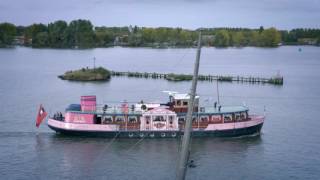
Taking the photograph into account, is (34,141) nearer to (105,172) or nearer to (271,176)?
(105,172)

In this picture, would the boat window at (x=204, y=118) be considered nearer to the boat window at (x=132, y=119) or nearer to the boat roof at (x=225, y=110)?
the boat roof at (x=225, y=110)

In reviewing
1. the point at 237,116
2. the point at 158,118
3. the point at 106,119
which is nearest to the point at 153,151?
the point at 158,118

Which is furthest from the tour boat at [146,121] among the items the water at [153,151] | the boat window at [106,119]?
the water at [153,151]

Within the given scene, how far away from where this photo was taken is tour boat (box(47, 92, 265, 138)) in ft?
149

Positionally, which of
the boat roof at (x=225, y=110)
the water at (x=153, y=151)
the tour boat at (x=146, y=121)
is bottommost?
the water at (x=153, y=151)

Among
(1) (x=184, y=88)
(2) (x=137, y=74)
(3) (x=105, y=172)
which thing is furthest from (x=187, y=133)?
(2) (x=137, y=74)

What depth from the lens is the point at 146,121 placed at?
45.5 m

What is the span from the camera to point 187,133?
1327 centimetres

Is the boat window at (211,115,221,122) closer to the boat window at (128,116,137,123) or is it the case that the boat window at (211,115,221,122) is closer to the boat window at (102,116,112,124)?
the boat window at (128,116,137,123)

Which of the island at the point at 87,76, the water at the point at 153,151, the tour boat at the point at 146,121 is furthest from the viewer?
the island at the point at 87,76

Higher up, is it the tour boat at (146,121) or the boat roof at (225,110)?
the boat roof at (225,110)

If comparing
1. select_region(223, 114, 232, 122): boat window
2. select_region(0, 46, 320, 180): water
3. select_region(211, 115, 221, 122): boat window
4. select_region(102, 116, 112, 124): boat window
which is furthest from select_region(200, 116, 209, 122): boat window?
select_region(102, 116, 112, 124): boat window

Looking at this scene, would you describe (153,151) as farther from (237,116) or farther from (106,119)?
(237,116)

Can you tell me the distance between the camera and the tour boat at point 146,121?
45344 mm
